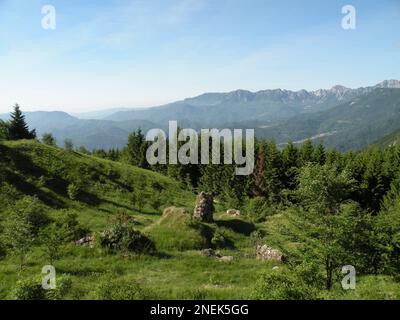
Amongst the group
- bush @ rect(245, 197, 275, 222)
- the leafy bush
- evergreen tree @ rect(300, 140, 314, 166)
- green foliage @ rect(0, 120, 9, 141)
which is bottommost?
bush @ rect(245, 197, 275, 222)


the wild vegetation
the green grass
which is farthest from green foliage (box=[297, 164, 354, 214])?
the green grass

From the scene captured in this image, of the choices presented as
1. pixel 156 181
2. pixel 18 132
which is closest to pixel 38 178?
pixel 156 181

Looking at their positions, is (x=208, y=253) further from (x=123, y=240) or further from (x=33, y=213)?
(x=33, y=213)

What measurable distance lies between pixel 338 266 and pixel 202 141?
65528 millimetres

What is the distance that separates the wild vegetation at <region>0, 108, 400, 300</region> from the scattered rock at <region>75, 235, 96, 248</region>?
109 millimetres

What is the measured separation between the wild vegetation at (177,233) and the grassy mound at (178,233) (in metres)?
0.12

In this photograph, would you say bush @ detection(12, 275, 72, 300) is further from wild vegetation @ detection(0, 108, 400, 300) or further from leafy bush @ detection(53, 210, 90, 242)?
leafy bush @ detection(53, 210, 90, 242)

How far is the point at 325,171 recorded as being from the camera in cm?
1722

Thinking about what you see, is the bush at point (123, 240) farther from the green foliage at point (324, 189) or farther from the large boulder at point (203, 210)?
the green foliage at point (324, 189)

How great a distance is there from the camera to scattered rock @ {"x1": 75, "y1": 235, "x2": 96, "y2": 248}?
2809 centimetres

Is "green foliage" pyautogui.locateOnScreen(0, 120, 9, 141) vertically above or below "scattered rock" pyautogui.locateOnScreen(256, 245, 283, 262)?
above

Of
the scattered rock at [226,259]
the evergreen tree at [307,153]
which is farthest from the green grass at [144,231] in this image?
the evergreen tree at [307,153]

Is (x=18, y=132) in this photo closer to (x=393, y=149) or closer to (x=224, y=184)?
(x=224, y=184)

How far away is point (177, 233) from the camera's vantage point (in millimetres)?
32250
